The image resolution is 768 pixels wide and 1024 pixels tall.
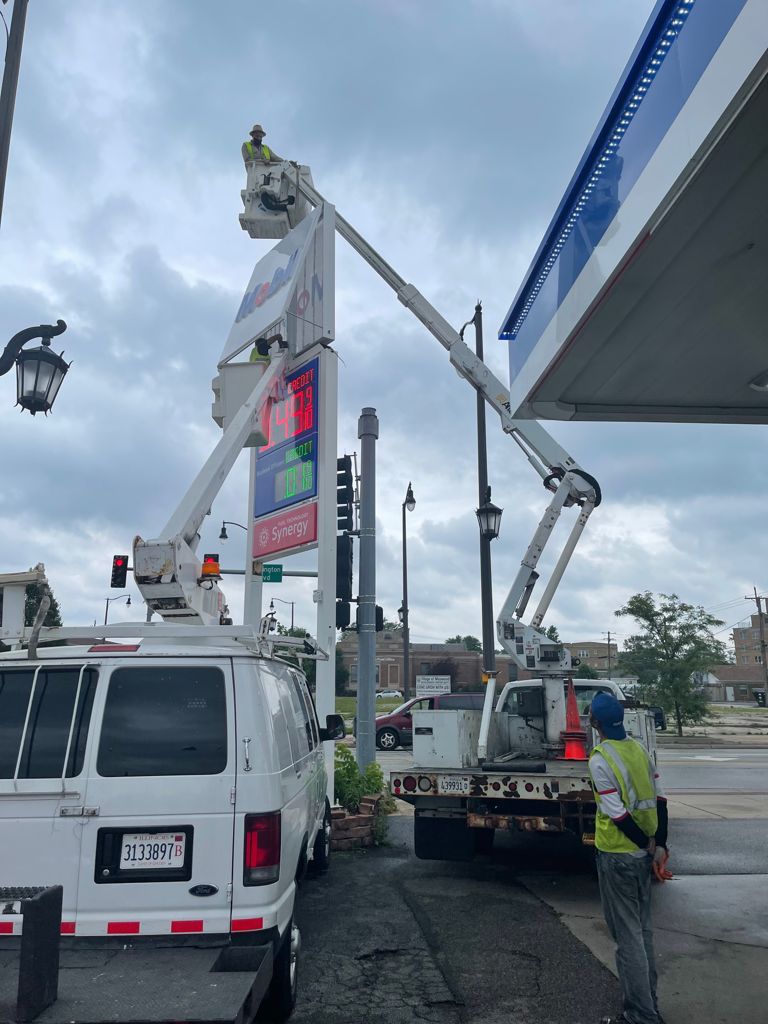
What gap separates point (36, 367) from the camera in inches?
235

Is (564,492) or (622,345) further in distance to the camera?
(564,492)

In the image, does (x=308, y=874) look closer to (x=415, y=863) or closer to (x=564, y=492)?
(x=415, y=863)

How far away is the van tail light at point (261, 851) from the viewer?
3.83 metres

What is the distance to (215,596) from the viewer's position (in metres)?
6.63

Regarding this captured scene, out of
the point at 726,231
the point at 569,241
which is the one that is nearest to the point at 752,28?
the point at 726,231

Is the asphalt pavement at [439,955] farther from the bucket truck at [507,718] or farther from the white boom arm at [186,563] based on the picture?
the white boom arm at [186,563]

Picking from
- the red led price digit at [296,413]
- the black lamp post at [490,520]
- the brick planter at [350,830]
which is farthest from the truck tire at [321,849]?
the black lamp post at [490,520]

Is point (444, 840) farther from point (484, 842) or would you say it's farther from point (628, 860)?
point (628, 860)

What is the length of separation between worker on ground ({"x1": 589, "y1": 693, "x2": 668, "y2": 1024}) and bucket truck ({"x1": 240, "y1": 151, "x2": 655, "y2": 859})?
265 cm

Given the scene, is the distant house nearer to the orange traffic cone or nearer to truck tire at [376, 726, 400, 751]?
truck tire at [376, 726, 400, 751]

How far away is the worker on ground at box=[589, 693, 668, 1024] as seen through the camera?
14.2ft

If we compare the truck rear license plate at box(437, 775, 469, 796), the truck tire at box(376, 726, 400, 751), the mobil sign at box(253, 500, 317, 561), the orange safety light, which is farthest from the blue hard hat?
the truck tire at box(376, 726, 400, 751)

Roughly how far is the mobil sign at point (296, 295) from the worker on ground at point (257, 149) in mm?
1337

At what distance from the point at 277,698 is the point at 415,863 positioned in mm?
4579
